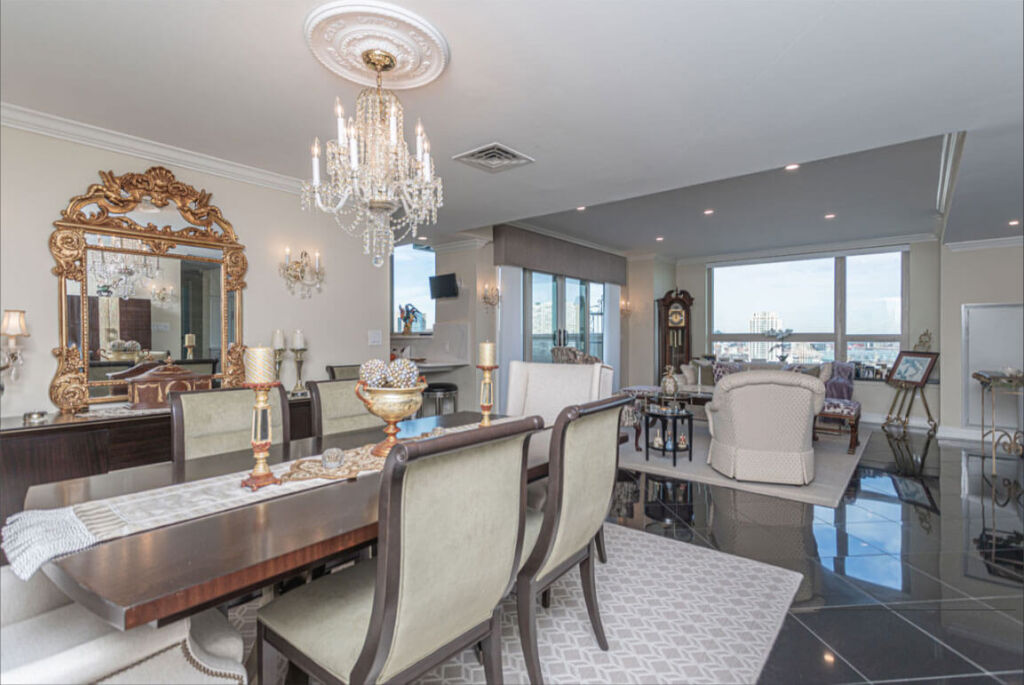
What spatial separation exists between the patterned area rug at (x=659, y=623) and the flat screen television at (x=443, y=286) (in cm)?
419

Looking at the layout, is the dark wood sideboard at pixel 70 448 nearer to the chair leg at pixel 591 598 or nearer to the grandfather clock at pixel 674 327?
the chair leg at pixel 591 598

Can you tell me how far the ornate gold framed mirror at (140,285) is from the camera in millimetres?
2789

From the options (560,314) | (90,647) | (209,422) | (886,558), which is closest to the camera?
(90,647)

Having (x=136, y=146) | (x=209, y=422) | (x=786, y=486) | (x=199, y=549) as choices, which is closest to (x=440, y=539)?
(x=199, y=549)

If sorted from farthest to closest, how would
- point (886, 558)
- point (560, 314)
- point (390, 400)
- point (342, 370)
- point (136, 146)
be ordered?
point (560, 314) → point (342, 370) → point (136, 146) → point (886, 558) → point (390, 400)

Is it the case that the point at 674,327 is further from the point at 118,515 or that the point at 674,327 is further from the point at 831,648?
the point at 118,515

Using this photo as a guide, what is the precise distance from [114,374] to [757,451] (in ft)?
15.4

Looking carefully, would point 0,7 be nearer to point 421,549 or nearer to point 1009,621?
point 421,549

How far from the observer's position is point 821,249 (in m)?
7.82

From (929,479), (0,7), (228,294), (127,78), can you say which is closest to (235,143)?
(127,78)

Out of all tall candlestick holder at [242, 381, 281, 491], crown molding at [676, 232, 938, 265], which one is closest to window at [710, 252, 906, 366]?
crown molding at [676, 232, 938, 265]

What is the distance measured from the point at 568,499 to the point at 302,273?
10.4ft

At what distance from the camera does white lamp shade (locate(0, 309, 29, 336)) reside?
2.47 m

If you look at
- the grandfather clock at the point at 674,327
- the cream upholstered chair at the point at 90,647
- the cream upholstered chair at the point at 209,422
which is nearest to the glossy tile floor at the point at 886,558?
the cream upholstered chair at the point at 90,647
